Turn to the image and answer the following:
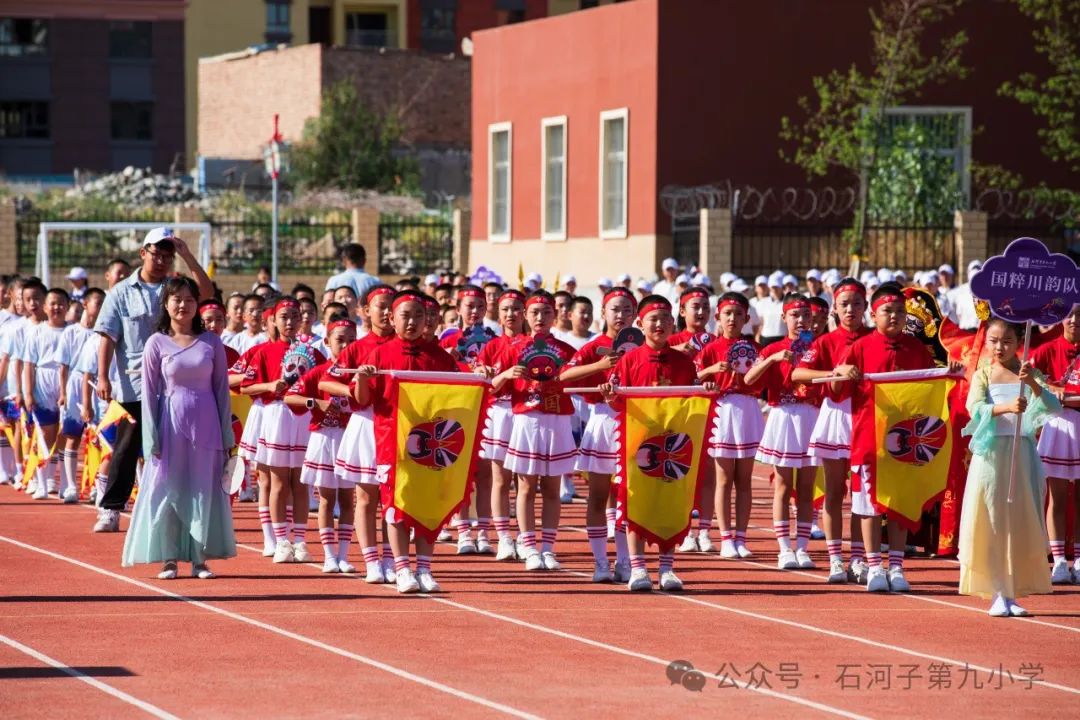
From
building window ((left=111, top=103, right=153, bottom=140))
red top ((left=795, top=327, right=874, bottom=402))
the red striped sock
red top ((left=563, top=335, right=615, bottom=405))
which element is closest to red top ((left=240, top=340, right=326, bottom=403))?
red top ((left=563, top=335, right=615, bottom=405))

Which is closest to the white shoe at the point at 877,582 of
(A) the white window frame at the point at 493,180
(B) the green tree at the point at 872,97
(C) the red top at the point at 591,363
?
(C) the red top at the point at 591,363

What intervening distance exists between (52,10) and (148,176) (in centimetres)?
1737

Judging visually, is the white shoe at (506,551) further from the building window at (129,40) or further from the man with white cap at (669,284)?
the building window at (129,40)

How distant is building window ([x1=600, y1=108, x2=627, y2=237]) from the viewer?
3616 cm

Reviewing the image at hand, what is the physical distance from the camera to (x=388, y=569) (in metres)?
13.3

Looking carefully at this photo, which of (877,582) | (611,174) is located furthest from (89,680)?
(611,174)

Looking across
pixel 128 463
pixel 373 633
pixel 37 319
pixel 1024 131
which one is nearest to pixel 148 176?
pixel 1024 131

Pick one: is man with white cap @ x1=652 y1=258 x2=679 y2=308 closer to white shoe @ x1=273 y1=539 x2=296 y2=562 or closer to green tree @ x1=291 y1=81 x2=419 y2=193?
white shoe @ x1=273 y1=539 x2=296 y2=562

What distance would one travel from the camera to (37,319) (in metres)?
19.2

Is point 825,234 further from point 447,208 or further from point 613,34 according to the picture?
point 447,208

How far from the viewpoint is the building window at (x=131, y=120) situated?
7575 centimetres

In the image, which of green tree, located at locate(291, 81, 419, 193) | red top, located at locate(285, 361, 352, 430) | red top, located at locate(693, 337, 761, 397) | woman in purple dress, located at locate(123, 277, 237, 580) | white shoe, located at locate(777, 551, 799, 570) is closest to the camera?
woman in purple dress, located at locate(123, 277, 237, 580)

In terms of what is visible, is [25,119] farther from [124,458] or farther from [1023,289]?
[1023,289]

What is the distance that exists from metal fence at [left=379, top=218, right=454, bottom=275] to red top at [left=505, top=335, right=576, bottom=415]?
2707 centimetres
